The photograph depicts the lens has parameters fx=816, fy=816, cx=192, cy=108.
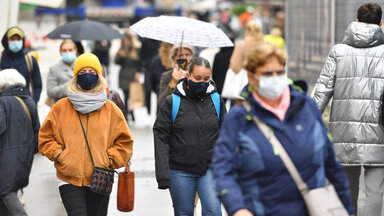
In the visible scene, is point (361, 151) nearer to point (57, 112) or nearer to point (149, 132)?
point (57, 112)

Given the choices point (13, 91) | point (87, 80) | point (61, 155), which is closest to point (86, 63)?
point (87, 80)

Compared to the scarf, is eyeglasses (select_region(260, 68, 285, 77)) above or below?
above

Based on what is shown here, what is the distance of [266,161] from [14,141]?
12.3 ft

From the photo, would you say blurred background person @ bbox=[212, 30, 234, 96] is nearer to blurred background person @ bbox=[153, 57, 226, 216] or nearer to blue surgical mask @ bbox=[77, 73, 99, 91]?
blurred background person @ bbox=[153, 57, 226, 216]

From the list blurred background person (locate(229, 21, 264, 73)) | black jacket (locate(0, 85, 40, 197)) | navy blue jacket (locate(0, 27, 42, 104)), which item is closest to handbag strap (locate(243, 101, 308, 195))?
black jacket (locate(0, 85, 40, 197))

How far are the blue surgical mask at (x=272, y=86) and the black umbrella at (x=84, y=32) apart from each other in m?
6.44

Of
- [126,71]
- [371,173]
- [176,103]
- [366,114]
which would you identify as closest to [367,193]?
[371,173]

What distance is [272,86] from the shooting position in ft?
13.2

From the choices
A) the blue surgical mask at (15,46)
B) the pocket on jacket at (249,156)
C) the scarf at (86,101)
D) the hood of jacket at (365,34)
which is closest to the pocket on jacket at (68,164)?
the scarf at (86,101)

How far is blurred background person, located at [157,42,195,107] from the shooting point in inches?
313

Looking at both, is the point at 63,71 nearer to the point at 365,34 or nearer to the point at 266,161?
the point at 365,34

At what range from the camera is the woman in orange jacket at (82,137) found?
590cm

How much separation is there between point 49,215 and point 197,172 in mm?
2862

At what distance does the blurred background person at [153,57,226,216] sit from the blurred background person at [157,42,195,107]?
1.76m
